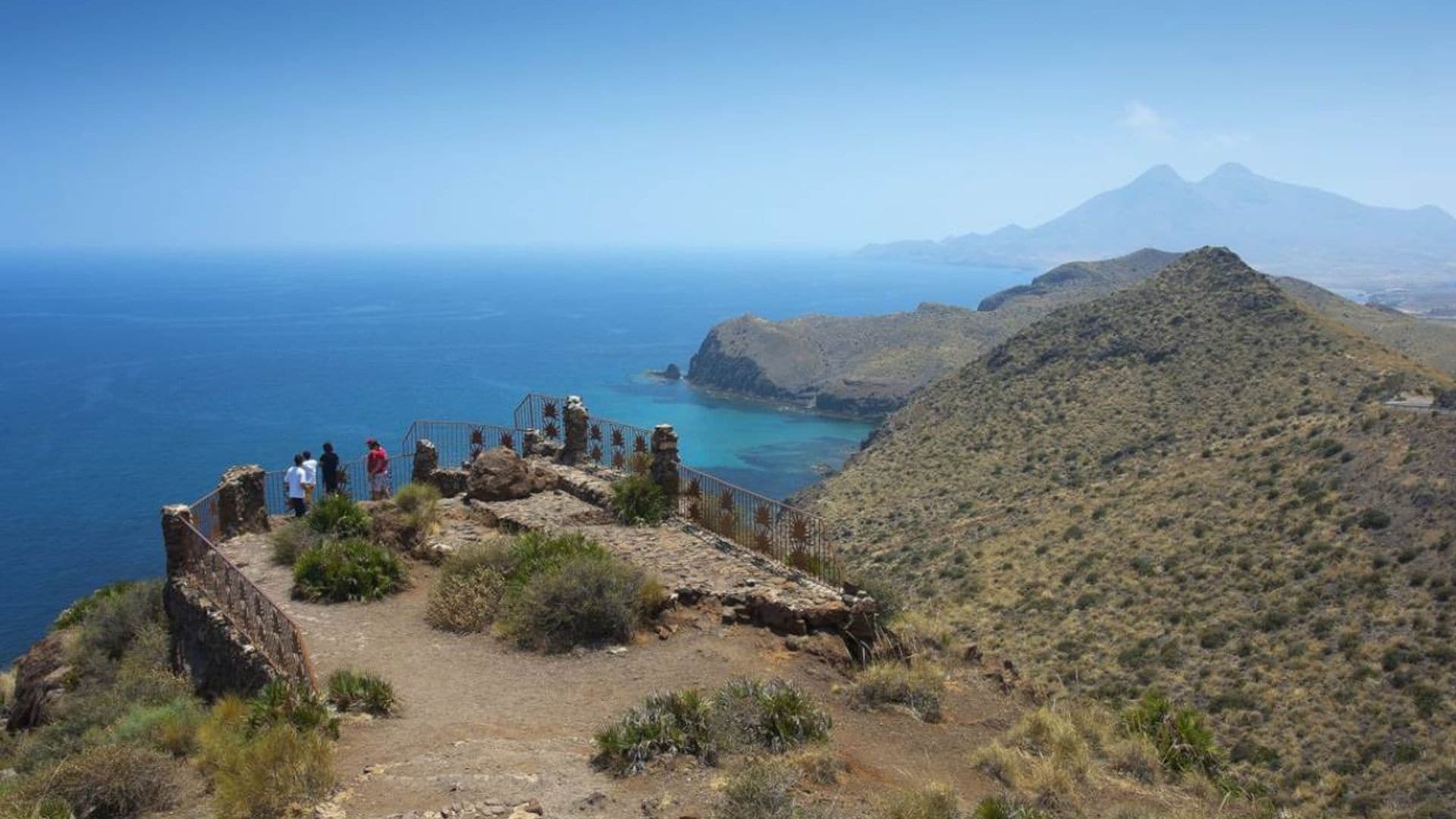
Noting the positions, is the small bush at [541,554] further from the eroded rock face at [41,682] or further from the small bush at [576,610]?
the eroded rock face at [41,682]

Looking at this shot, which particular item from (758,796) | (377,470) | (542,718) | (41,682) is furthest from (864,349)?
(758,796)

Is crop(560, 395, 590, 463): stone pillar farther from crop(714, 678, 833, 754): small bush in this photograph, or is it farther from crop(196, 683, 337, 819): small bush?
crop(714, 678, 833, 754): small bush

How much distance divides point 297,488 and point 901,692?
40.6ft

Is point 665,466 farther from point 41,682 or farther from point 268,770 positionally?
point 41,682

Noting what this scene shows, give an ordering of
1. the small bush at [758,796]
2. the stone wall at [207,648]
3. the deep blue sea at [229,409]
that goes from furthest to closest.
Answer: the deep blue sea at [229,409], the stone wall at [207,648], the small bush at [758,796]

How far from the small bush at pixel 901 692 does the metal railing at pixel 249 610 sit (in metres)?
5.98

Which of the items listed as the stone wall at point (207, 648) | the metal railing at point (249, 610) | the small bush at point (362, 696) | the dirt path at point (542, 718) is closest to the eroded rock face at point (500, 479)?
the dirt path at point (542, 718)

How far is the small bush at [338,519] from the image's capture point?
55.2ft

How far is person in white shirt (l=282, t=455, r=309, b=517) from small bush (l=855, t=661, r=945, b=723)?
1179cm

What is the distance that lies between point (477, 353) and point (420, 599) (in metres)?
135

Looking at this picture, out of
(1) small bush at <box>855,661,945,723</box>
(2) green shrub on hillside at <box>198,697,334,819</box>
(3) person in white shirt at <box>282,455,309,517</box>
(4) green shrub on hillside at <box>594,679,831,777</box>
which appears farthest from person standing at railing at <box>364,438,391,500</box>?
(1) small bush at <box>855,661,945,723</box>

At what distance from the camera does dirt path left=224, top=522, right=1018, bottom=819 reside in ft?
27.1

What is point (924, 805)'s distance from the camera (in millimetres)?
8023

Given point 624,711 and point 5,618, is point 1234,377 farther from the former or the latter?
point 5,618
